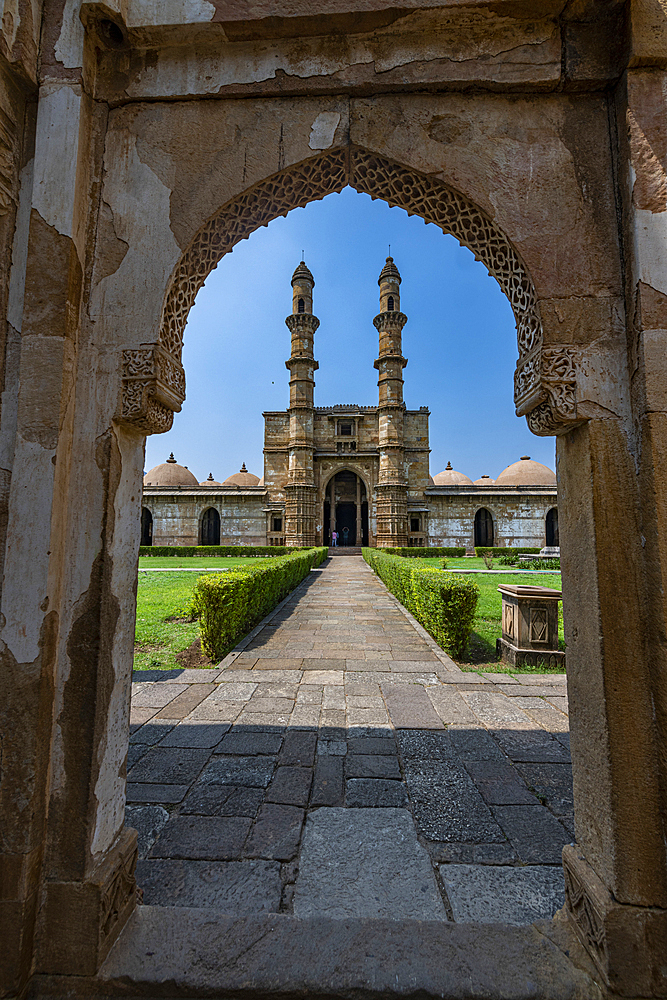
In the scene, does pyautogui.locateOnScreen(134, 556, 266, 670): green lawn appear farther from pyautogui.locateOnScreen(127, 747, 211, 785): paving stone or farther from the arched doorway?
the arched doorway

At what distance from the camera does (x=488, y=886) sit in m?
1.95

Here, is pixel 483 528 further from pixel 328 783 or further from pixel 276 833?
pixel 276 833

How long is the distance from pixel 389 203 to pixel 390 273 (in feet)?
92.0

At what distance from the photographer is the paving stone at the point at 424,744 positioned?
3.10 meters

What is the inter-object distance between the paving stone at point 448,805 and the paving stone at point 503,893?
212 mm

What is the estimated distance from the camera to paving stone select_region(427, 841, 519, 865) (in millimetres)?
2105

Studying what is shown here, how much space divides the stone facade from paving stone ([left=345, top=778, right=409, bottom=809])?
3.20 feet

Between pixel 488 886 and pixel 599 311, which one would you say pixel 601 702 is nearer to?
pixel 488 886

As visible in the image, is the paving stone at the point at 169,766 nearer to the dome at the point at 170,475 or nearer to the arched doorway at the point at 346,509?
the arched doorway at the point at 346,509

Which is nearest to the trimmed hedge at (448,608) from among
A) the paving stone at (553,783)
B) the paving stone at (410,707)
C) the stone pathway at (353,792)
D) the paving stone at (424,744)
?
the stone pathway at (353,792)

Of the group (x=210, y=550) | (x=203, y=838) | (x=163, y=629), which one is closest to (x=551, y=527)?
(x=210, y=550)

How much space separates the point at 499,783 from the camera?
107 inches

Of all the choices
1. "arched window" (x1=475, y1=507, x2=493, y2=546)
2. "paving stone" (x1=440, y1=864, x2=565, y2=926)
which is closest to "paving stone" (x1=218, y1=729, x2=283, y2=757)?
"paving stone" (x1=440, y1=864, x2=565, y2=926)

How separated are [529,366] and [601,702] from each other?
138 centimetres
